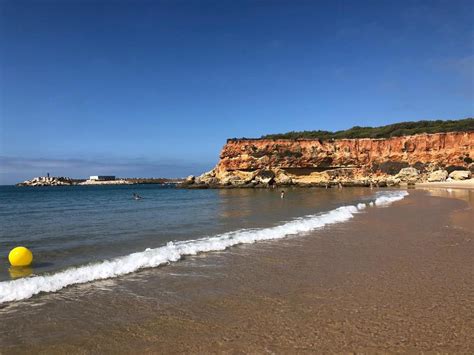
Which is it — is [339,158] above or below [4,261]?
above

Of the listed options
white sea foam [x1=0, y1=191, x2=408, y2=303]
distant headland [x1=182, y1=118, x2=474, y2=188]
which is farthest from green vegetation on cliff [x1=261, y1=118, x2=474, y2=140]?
white sea foam [x1=0, y1=191, x2=408, y2=303]

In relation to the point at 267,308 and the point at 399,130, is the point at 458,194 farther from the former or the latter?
the point at 399,130

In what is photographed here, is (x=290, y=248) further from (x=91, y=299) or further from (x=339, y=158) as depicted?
(x=339, y=158)

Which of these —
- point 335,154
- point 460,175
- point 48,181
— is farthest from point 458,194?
point 48,181

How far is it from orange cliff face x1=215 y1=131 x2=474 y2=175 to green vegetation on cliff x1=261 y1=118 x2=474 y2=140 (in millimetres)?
4468

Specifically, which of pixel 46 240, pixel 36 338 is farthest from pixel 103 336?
pixel 46 240

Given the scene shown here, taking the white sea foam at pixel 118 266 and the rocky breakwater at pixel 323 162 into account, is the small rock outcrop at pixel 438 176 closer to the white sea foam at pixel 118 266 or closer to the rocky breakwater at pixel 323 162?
the rocky breakwater at pixel 323 162

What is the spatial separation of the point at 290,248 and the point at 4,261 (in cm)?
758

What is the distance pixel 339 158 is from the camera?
74875 mm

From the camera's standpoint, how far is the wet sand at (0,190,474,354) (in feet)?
14.2

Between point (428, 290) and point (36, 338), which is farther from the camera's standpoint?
point (428, 290)

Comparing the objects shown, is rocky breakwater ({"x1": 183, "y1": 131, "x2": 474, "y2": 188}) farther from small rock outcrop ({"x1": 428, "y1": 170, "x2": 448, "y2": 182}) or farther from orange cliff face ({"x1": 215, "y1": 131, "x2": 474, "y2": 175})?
small rock outcrop ({"x1": 428, "y1": 170, "x2": 448, "y2": 182})

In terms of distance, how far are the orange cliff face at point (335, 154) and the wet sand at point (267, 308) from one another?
6526cm

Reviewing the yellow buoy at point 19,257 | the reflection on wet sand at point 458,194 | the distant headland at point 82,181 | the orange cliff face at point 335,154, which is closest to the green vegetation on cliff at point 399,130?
the orange cliff face at point 335,154
